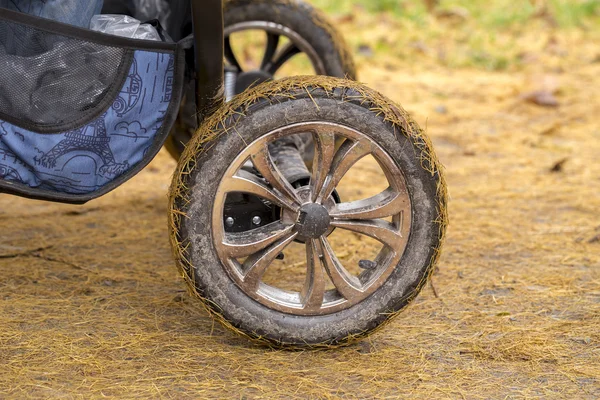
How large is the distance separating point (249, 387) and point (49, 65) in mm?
1057

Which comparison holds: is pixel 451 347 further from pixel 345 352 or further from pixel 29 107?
pixel 29 107

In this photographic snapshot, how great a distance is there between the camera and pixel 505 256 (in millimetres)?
3553

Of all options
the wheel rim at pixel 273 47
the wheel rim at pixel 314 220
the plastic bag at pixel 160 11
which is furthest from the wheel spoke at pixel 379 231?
the wheel rim at pixel 273 47

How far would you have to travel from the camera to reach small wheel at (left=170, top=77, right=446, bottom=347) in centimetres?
246

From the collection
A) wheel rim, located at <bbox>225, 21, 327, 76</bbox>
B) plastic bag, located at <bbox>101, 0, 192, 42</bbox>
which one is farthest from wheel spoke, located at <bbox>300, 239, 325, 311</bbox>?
wheel rim, located at <bbox>225, 21, 327, 76</bbox>

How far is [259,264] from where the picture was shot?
2.51 metres

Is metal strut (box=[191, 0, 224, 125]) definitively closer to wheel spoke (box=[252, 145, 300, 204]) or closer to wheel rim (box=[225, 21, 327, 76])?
wheel spoke (box=[252, 145, 300, 204])

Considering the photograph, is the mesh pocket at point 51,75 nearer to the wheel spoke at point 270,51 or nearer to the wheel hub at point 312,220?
the wheel hub at point 312,220

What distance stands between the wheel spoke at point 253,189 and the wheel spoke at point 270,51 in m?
1.47

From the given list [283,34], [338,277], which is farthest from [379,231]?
[283,34]

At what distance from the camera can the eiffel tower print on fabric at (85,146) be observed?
2406 mm

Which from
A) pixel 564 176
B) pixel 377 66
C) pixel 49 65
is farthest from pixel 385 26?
pixel 49 65

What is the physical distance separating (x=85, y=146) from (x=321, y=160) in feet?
2.23

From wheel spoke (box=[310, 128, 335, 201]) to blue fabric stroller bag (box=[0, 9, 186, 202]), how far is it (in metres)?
0.44
